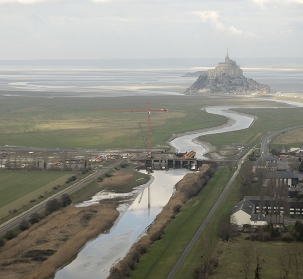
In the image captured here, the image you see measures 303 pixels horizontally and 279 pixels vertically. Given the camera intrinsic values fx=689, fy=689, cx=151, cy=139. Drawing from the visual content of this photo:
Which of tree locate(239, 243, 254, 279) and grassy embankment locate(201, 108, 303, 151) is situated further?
grassy embankment locate(201, 108, 303, 151)

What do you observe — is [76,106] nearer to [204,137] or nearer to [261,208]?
[204,137]

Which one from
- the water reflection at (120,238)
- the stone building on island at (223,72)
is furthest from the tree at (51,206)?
the stone building on island at (223,72)

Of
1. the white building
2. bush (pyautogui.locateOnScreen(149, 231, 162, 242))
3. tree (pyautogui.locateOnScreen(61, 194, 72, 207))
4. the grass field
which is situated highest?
the white building

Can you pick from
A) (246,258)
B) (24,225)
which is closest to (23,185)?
(24,225)

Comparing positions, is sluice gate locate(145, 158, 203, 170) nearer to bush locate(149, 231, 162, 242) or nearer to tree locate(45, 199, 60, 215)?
tree locate(45, 199, 60, 215)

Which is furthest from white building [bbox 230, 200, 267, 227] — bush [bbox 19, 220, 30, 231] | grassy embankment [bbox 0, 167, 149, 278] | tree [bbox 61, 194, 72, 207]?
tree [bbox 61, 194, 72, 207]

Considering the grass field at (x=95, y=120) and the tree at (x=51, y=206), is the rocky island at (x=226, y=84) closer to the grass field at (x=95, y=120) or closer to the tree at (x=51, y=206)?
the grass field at (x=95, y=120)

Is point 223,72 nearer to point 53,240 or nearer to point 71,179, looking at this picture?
point 71,179
